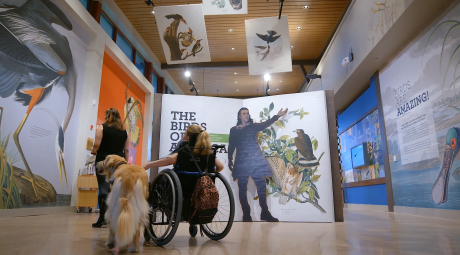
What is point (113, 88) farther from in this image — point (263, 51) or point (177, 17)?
point (263, 51)

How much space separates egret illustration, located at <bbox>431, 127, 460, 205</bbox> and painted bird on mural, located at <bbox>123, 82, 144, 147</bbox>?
824 centimetres

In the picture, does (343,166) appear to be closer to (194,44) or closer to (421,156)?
(421,156)

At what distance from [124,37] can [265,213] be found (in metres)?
7.47

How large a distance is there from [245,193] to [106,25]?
652 centimetres

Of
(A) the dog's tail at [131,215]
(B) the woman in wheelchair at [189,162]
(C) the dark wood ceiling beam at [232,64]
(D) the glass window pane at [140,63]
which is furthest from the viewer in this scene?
(C) the dark wood ceiling beam at [232,64]

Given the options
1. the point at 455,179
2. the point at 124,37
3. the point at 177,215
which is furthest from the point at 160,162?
the point at 124,37

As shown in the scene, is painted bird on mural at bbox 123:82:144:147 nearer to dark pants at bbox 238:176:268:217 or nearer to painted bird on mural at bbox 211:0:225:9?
painted bird on mural at bbox 211:0:225:9

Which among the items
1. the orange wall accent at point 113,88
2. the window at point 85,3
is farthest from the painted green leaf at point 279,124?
the window at point 85,3

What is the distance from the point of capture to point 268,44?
20.8 ft

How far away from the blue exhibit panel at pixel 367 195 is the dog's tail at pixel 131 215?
24.2 ft

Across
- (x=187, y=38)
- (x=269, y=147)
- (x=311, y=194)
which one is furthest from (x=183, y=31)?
(x=311, y=194)

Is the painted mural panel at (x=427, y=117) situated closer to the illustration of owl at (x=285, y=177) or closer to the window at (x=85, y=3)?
the illustration of owl at (x=285, y=177)

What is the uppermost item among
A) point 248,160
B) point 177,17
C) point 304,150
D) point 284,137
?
point 177,17

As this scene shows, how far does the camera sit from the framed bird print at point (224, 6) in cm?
559
